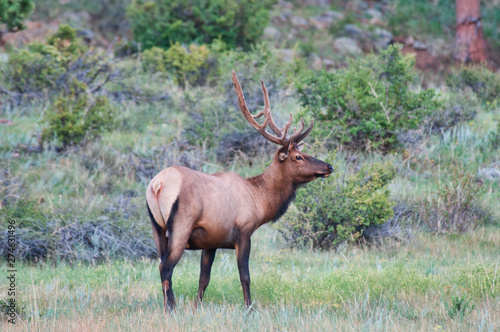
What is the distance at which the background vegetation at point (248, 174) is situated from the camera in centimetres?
645

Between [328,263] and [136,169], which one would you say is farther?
[136,169]

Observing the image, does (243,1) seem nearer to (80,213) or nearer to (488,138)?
(488,138)

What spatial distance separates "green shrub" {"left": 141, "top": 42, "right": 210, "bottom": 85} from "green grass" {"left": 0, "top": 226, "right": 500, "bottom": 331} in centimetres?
1057

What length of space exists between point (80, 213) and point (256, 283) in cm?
372

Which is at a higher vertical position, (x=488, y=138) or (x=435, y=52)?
(x=435, y=52)

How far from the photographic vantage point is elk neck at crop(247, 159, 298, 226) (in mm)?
6938

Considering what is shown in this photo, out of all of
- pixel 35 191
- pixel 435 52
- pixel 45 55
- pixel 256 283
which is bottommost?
pixel 35 191

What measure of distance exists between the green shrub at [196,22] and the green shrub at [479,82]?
8.05 m

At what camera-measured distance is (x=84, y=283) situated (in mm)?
7332

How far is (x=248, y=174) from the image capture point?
42.5ft

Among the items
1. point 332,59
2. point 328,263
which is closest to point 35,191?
point 328,263

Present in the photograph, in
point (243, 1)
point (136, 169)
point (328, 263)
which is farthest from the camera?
point (243, 1)

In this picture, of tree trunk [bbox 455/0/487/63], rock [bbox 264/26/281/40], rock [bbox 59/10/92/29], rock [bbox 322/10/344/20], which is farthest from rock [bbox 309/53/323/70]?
rock [bbox 59/10/92/29]

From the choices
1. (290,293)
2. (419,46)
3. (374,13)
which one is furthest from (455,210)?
(374,13)
